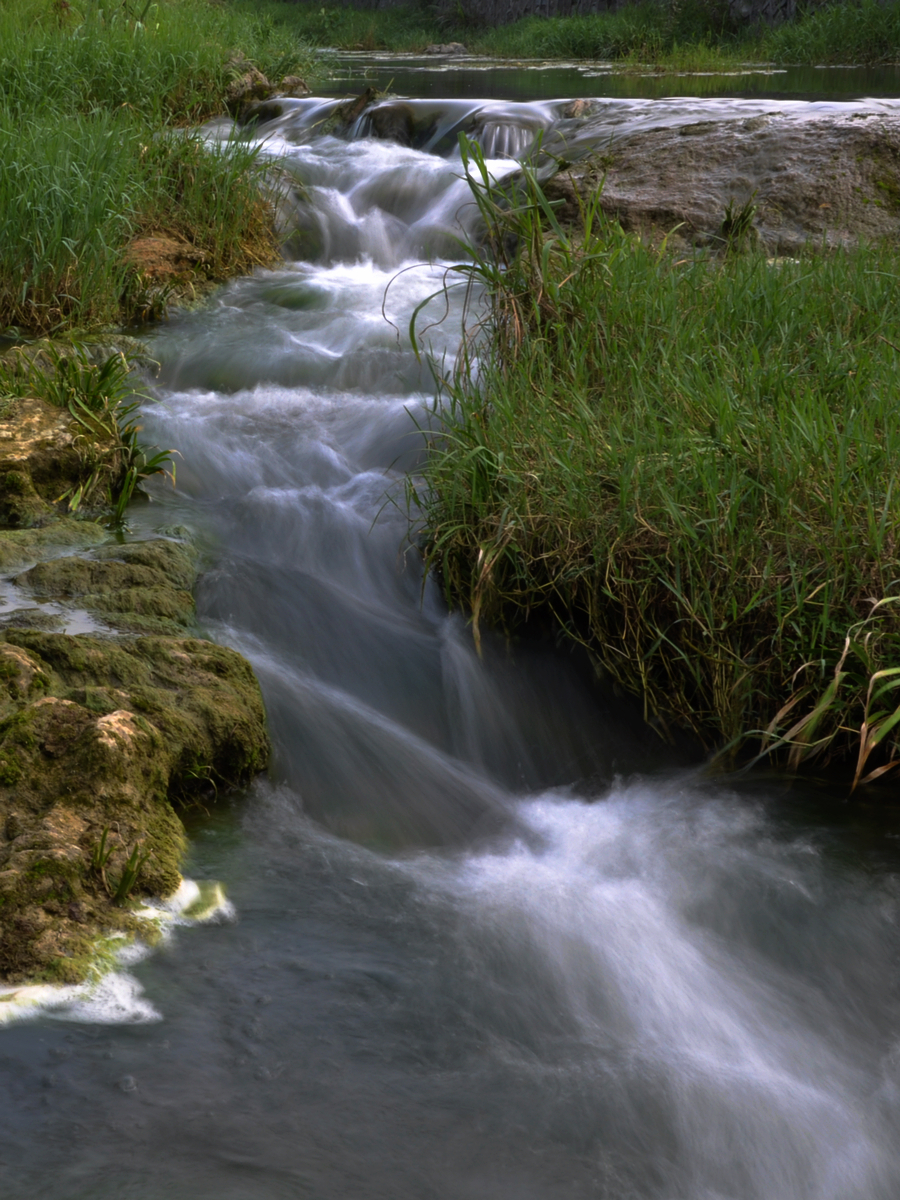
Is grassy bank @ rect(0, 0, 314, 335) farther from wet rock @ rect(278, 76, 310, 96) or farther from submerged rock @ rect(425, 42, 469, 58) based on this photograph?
submerged rock @ rect(425, 42, 469, 58)

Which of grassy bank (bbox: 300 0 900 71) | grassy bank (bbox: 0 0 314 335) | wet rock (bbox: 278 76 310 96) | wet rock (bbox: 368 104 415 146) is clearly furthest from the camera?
grassy bank (bbox: 300 0 900 71)

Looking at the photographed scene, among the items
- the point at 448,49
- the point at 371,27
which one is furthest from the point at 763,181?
the point at 371,27

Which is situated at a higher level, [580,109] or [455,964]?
[580,109]

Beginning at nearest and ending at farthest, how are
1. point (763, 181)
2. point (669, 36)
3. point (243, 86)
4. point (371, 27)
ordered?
point (763, 181)
point (243, 86)
point (669, 36)
point (371, 27)

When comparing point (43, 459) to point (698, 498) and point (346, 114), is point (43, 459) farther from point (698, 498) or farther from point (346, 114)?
point (346, 114)

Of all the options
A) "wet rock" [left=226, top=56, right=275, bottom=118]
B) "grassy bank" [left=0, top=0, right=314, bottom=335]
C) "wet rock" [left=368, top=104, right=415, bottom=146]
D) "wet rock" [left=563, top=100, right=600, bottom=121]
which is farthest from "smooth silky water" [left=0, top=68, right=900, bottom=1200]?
"wet rock" [left=226, top=56, right=275, bottom=118]

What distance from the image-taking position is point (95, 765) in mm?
2066

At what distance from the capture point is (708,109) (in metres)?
7.55

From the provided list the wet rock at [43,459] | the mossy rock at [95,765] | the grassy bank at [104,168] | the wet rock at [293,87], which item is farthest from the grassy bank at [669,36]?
the mossy rock at [95,765]

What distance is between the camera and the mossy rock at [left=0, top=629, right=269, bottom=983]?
1.83 meters

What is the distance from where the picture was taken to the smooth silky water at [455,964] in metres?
1.61

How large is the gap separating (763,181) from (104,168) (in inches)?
137

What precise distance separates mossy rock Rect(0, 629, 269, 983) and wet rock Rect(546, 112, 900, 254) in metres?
3.72

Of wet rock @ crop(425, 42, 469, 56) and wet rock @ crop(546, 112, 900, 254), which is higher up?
wet rock @ crop(425, 42, 469, 56)
